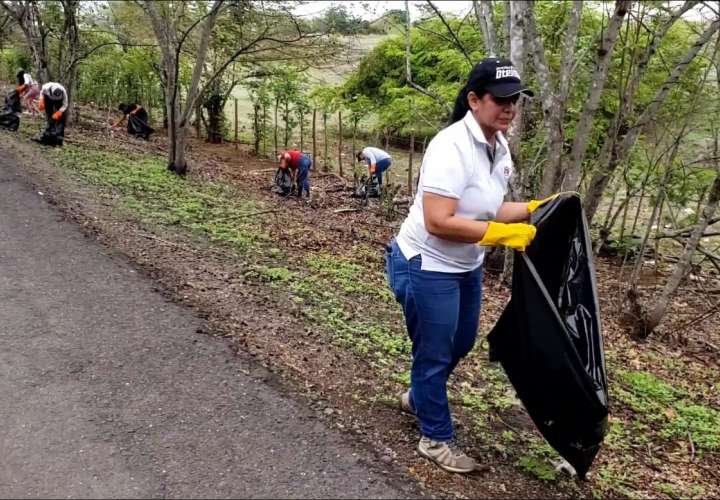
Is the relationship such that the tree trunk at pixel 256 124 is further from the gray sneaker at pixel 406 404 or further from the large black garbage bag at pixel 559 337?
the large black garbage bag at pixel 559 337

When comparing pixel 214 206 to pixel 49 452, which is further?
pixel 214 206

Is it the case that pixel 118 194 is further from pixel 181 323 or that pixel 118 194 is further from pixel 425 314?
pixel 425 314

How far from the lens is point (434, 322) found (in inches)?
109

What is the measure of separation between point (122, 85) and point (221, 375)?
60.9ft

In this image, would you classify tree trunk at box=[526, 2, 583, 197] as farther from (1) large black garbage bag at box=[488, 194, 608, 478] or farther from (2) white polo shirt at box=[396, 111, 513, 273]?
(2) white polo shirt at box=[396, 111, 513, 273]

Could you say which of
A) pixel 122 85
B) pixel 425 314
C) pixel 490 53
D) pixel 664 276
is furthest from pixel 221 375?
pixel 122 85

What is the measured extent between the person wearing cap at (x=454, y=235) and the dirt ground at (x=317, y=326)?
236 millimetres

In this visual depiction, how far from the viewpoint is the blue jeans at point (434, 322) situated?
275cm

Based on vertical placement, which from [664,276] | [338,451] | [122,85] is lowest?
[664,276]

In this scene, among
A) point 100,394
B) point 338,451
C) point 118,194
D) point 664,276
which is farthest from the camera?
point 664,276

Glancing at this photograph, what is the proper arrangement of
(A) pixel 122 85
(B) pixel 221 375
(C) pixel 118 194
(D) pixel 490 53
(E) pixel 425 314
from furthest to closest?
(A) pixel 122 85
(C) pixel 118 194
(D) pixel 490 53
(B) pixel 221 375
(E) pixel 425 314

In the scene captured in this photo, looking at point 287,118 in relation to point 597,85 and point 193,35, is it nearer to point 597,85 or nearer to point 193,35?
point 193,35

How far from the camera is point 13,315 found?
4367mm

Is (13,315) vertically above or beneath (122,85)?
beneath
